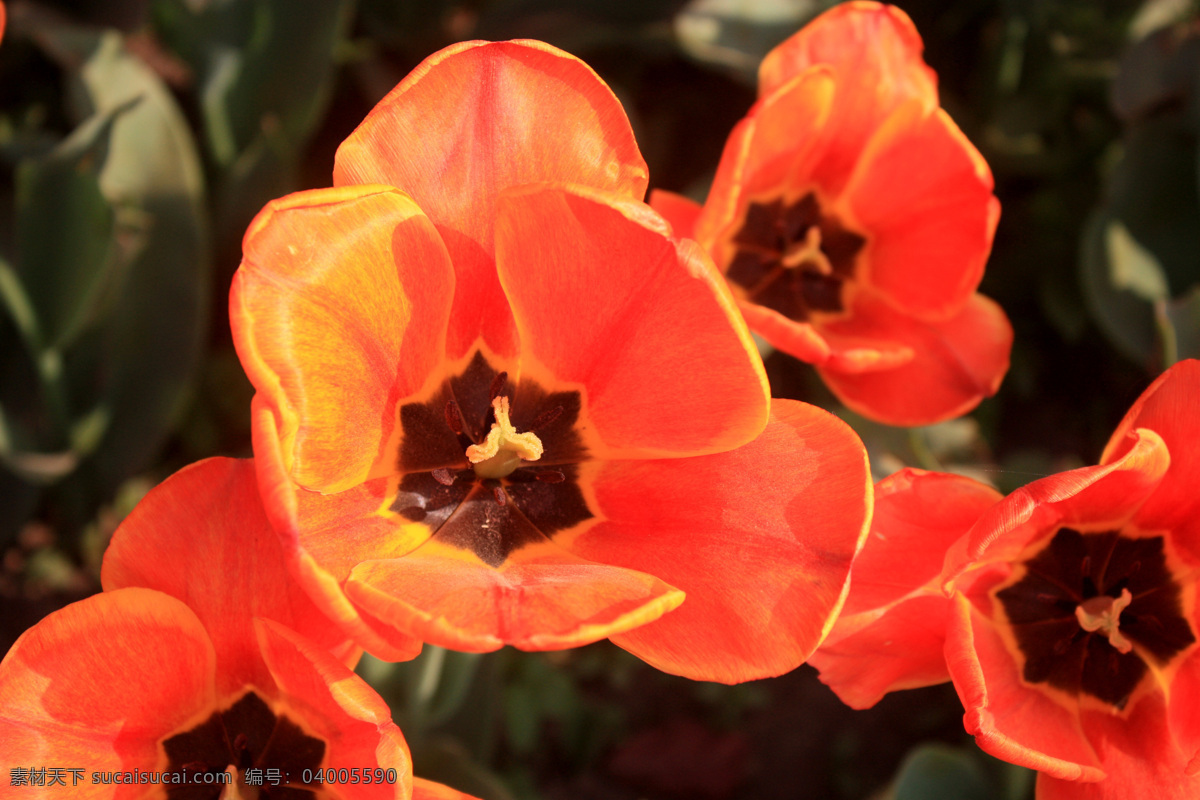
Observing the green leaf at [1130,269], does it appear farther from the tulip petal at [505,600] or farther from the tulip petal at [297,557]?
the tulip petal at [297,557]

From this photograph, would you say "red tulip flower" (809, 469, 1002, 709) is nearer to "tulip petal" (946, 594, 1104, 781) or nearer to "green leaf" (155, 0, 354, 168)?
"tulip petal" (946, 594, 1104, 781)

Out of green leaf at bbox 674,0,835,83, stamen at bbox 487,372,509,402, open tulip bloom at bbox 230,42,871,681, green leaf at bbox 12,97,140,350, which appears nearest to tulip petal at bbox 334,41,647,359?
open tulip bloom at bbox 230,42,871,681

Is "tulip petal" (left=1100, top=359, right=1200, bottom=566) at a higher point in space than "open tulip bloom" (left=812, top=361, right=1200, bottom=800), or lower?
higher

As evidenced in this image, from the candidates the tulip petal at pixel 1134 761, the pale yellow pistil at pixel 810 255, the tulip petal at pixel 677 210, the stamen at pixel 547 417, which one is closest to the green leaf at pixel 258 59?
the tulip petal at pixel 677 210

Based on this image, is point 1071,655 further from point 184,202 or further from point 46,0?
point 46,0

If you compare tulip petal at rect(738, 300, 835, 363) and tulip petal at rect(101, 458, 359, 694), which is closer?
tulip petal at rect(101, 458, 359, 694)

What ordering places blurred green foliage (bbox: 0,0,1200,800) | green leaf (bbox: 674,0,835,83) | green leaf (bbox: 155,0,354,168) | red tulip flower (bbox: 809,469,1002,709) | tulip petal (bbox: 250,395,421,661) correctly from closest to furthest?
1. tulip petal (bbox: 250,395,421,661)
2. red tulip flower (bbox: 809,469,1002,709)
3. blurred green foliage (bbox: 0,0,1200,800)
4. green leaf (bbox: 155,0,354,168)
5. green leaf (bbox: 674,0,835,83)
